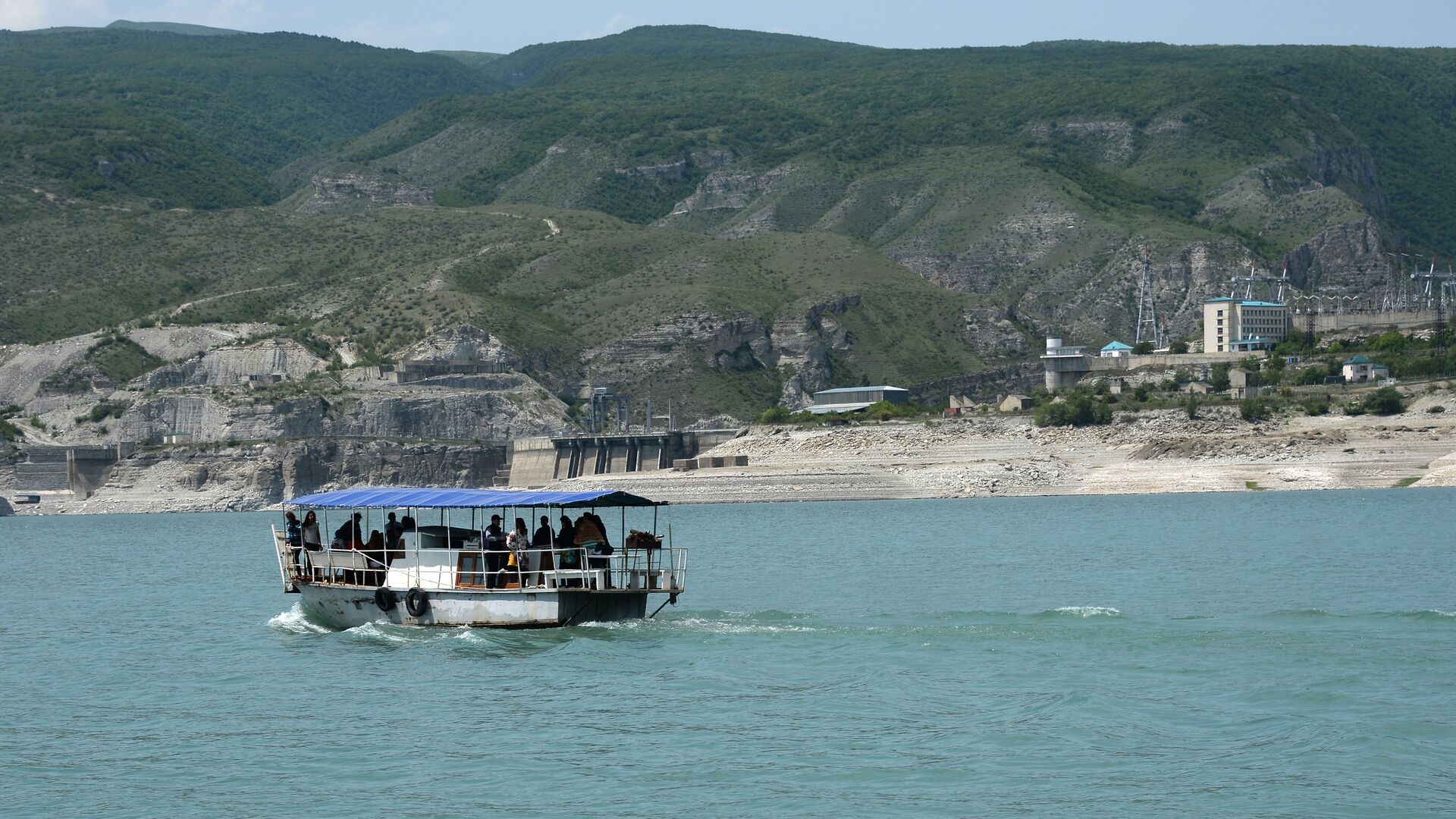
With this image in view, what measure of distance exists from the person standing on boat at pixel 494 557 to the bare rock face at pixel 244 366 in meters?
151

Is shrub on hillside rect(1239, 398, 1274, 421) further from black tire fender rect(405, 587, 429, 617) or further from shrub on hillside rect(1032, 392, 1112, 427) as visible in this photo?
black tire fender rect(405, 587, 429, 617)

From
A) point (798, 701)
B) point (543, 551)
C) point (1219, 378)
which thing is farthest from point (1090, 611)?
point (1219, 378)

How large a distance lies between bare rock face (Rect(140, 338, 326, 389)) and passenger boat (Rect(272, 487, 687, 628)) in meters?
148

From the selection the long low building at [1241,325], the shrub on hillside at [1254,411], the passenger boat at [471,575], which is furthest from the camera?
the long low building at [1241,325]

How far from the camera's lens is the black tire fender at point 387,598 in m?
45.0

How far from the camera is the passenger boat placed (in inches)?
1725

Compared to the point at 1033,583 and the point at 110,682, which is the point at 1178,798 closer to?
the point at 110,682

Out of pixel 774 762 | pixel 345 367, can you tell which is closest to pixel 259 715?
pixel 774 762

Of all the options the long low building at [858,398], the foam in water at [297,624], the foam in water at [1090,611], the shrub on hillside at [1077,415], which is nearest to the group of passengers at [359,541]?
the foam in water at [297,624]

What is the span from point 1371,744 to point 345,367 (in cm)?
17128

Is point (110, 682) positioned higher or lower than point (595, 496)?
Result: lower

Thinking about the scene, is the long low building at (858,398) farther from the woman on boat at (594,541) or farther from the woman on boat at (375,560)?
the woman on boat at (594,541)

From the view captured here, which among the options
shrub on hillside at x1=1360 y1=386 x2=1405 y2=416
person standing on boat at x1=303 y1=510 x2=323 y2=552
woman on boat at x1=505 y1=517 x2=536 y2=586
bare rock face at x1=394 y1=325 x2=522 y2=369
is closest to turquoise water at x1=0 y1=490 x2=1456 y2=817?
woman on boat at x1=505 y1=517 x2=536 y2=586

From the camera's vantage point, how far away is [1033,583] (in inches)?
2164
